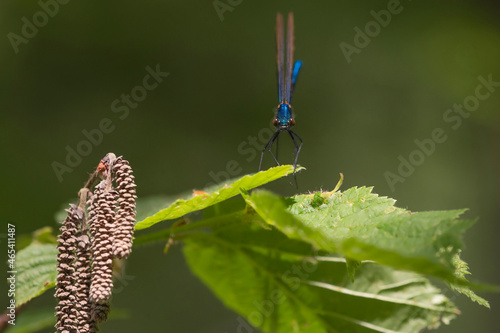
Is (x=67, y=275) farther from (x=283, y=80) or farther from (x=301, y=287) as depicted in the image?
(x=283, y=80)

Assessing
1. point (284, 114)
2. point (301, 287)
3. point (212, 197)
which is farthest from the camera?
point (284, 114)

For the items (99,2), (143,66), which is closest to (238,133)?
(143,66)

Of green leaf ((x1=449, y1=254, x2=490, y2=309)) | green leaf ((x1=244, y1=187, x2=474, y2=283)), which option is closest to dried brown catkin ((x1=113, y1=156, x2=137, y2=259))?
green leaf ((x1=244, y1=187, x2=474, y2=283))

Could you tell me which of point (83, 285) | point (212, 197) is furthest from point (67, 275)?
point (212, 197)

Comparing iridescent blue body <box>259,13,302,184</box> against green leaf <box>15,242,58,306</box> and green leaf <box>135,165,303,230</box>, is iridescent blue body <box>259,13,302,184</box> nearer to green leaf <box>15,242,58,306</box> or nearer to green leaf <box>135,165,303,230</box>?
green leaf <box>135,165,303,230</box>

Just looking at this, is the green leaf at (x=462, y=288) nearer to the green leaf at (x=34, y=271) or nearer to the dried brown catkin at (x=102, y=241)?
Result: the dried brown catkin at (x=102, y=241)

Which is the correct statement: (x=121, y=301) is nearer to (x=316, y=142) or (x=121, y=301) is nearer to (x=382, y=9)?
(x=316, y=142)

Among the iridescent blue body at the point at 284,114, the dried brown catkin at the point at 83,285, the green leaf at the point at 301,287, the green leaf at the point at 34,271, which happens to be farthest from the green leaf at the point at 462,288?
the green leaf at the point at 34,271
